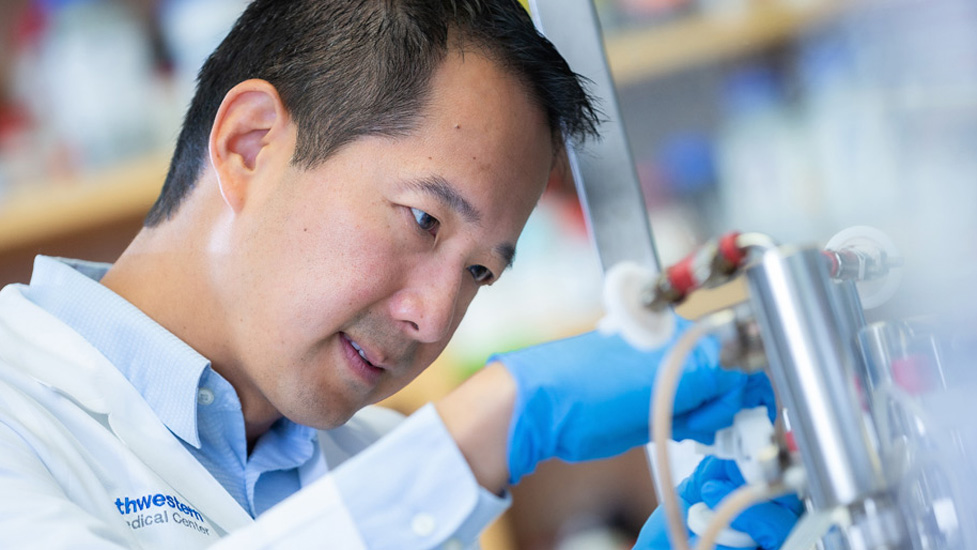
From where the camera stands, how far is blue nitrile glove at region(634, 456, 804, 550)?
0.69 meters

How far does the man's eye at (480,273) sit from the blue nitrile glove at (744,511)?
11.4 inches

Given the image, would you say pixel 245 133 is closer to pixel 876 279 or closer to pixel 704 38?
pixel 704 38

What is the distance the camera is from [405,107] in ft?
2.91

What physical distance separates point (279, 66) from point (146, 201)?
0.77 meters

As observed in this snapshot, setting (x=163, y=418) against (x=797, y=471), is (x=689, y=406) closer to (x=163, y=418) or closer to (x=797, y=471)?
(x=797, y=471)

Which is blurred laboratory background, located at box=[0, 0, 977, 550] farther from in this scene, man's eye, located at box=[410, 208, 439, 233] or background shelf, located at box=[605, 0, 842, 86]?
man's eye, located at box=[410, 208, 439, 233]

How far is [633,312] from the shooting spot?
18.1 inches

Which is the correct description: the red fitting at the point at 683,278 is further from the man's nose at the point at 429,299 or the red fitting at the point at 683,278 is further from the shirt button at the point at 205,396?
the shirt button at the point at 205,396

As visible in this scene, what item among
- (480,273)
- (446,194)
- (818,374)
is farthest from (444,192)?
(818,374)

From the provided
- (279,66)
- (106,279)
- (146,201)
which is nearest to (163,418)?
(106,279)

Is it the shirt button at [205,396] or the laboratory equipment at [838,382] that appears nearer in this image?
the laboratory equipment at [838,382]

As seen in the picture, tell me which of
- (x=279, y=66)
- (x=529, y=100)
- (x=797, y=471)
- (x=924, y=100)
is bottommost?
(x=797, y=471)

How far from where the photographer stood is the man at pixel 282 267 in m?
0.83

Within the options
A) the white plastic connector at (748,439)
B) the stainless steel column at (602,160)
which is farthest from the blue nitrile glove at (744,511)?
the stainless steel column at (602,160)
